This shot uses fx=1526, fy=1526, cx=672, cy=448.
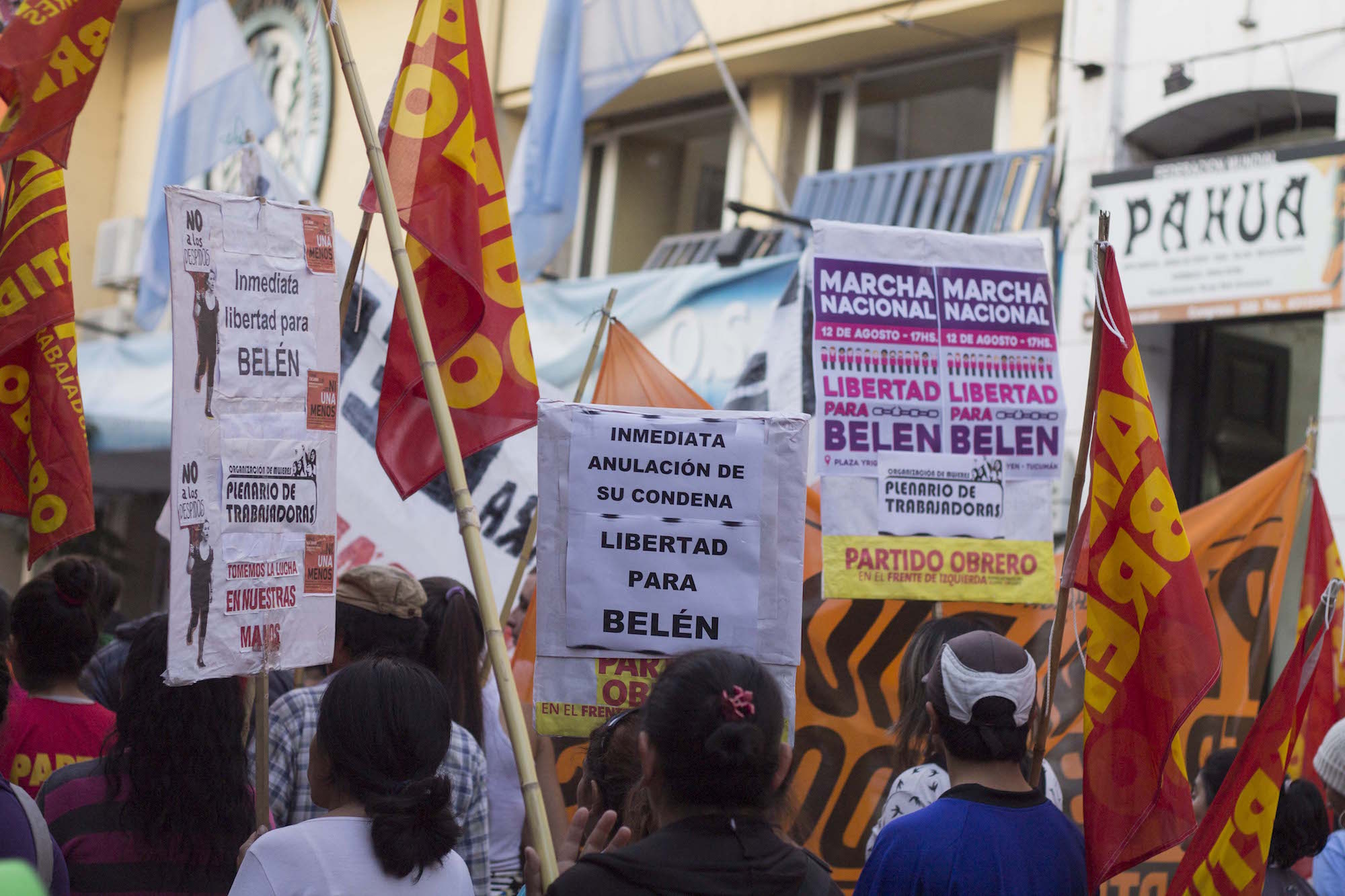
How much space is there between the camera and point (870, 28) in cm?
1032

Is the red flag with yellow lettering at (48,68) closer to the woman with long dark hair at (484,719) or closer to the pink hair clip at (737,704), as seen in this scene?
the woman with long dark hair at (484,719)

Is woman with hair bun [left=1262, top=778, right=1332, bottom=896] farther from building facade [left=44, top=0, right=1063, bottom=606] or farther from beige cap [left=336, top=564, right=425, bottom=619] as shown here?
building facade [left=44, top=0, right=1063, bottom=606]

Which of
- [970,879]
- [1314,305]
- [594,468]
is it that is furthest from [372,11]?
[970,879]

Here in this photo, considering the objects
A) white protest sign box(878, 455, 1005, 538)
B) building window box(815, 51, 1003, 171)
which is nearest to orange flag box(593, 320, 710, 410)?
white protest sign box(878, 455, 1005, 538)

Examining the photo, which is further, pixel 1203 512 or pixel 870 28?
pixel 870 28

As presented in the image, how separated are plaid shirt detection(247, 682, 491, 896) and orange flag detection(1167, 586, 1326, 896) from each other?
5.06ft

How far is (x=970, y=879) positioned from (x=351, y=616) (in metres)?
1.70

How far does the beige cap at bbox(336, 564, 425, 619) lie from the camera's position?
Answer: 3.72 m

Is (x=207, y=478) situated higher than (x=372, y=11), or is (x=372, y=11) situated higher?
(x=372, y=11)

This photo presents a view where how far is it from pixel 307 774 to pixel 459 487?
2.82ft

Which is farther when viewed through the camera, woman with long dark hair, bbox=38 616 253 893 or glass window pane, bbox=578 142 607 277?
glass window pane, bbox=578 142 607 277

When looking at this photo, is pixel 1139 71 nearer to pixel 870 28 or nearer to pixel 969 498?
pixel 870 28

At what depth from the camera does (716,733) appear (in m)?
2.24

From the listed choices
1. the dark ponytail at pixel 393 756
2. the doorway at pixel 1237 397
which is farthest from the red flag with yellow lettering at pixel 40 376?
the doorway at pixel 1237 397
